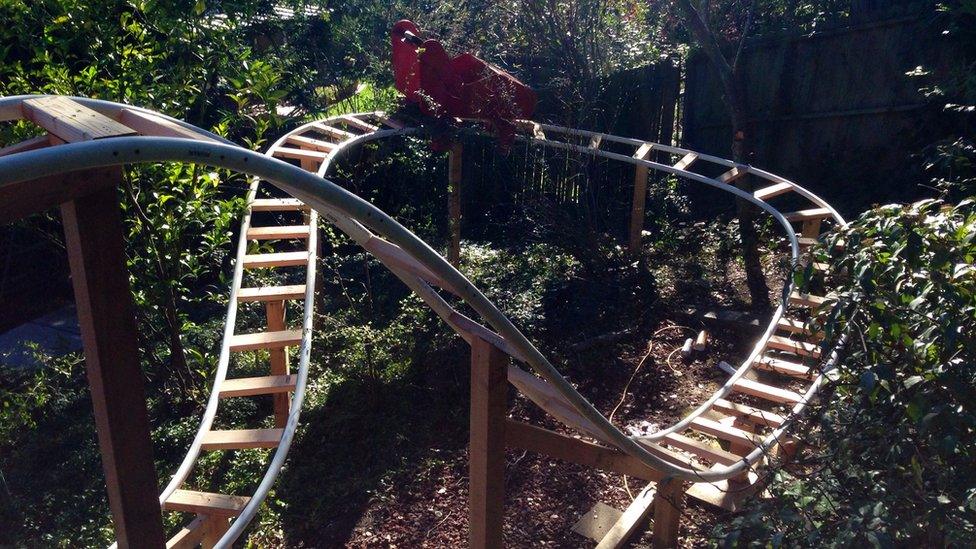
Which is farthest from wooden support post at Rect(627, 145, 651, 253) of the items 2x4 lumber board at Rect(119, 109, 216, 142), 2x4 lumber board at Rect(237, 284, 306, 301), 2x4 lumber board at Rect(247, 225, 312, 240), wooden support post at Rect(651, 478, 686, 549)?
2x4 lumber board at Rect(119, 109, 216, 142)

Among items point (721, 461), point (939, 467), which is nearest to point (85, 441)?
point (721, 461)

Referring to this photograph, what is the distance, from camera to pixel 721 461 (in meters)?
3.85

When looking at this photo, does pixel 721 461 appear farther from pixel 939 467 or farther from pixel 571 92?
pixel 571 92

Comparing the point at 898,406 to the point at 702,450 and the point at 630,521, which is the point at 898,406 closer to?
the point at 702,450

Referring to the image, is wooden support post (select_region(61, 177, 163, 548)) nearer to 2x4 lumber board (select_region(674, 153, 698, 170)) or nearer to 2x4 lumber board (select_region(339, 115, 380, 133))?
2x4 lumber board (select_region(339, 115, 380, 133))

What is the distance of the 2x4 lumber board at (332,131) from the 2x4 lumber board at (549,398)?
4.69m

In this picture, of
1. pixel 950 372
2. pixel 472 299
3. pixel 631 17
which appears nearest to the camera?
pixel 472 299

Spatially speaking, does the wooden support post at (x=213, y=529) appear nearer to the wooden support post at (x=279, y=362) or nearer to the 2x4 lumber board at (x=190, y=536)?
the 2x4 lumber board at (x=190, y=536)

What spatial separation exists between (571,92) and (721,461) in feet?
15.1

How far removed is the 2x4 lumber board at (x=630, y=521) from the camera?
142 inches

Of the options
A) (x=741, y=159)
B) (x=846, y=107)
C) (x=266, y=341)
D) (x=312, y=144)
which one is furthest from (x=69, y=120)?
(x=846, y=107)

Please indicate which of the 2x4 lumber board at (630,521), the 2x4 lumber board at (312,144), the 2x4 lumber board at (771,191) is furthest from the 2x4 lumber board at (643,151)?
the 2x4 lumber board at (630,521)

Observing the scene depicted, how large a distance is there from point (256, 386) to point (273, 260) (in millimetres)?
1048

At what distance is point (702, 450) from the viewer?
153 inches
